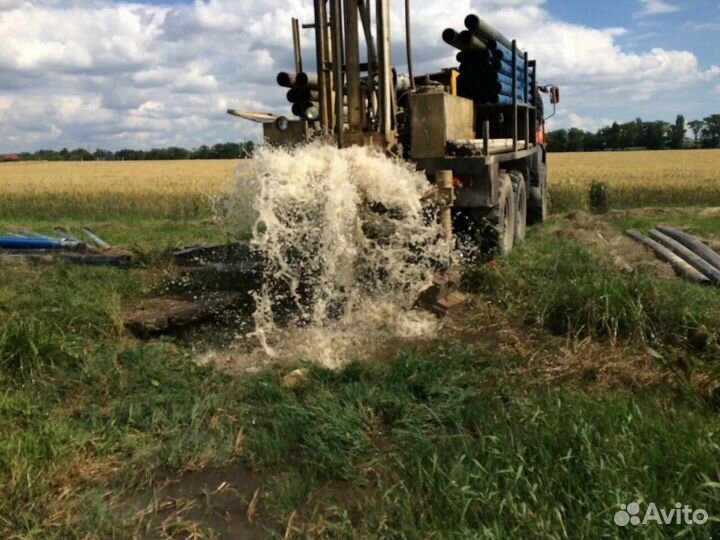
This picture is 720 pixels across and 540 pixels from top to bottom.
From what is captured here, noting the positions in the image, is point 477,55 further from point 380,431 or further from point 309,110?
point 380,431

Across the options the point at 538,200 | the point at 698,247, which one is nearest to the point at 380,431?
the point at 698,247

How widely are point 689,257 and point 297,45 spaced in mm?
5182

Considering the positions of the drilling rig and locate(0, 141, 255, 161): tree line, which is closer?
the drilling rig

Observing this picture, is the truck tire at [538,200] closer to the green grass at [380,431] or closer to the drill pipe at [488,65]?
the drill pipe at [488,65]

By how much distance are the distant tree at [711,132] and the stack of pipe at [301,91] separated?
69204 mm

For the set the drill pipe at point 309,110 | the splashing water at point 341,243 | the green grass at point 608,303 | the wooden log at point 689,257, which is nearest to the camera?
the green grass at point 608,303

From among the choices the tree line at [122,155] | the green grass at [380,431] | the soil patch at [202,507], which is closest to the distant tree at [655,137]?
the tree line at [122,155]

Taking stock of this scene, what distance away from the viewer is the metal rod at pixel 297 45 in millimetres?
7383

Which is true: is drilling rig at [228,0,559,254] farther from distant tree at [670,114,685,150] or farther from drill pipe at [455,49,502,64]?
distant tree at [670,114,685,150]

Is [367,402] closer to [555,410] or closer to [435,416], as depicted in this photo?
[435,416]

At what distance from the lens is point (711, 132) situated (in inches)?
2704

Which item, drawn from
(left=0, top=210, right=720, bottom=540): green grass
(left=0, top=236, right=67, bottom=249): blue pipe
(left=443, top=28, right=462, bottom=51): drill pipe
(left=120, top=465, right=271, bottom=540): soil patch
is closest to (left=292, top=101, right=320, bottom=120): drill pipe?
(left=443, top=28, right=462, bottom=51): drill pipe

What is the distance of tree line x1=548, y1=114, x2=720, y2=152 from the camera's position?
67.4m

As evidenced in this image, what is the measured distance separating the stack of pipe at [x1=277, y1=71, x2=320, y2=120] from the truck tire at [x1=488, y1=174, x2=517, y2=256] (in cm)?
228
